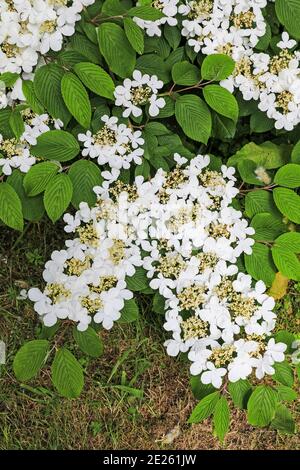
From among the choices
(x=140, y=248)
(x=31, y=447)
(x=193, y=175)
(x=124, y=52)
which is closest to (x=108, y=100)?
(x=124, y=52)

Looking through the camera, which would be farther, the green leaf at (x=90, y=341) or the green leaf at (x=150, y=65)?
the green leaf at (x=150, y=65)

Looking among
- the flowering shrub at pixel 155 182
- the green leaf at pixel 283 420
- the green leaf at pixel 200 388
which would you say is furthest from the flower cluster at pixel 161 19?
the green leaf at pixel 283 420

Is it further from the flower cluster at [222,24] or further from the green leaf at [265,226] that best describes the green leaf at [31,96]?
the green leaf at [265,226]

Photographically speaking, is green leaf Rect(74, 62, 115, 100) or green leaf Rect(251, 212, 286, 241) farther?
green leaf Rect(251, 212, 286, 241)

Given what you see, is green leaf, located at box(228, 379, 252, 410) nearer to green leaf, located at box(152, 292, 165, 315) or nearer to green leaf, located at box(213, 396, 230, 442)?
green leaf, located at box(213, 396, 230, 442)

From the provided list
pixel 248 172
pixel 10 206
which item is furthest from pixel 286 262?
pixel 10 206

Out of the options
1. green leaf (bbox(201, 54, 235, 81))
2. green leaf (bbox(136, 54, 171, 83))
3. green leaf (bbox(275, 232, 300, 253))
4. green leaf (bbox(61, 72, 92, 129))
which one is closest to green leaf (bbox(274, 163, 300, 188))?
green leaf (bbox(275, 232, 300, 253))
